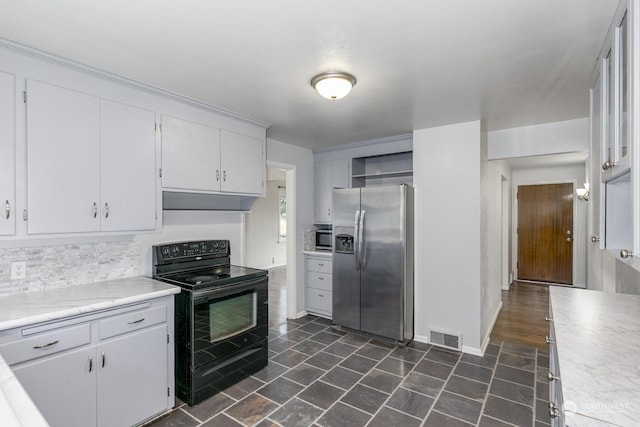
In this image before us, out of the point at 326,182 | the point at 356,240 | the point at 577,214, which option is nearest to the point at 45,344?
the point at 356,240

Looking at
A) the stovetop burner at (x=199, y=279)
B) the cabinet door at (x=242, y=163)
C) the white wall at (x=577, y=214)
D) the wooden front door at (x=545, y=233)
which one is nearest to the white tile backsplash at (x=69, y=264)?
the stovetop burner at (x=199, y=279)

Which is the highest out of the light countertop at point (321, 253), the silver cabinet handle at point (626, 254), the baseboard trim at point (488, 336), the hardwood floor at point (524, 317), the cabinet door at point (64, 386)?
the silver cabinet handle at point (626, 254)

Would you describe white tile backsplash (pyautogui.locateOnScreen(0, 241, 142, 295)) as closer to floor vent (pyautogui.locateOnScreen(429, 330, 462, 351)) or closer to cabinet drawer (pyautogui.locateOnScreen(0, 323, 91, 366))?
cabinet drawer (pyautogui.locateOnScreen(0, 323, 91, 366))

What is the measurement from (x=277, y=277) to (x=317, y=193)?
2.98 metres

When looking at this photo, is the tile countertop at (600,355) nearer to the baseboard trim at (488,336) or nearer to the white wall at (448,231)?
the white wall at (448,231)

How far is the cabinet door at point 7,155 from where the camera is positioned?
5.88ft

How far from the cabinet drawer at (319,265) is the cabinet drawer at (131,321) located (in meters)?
2.35

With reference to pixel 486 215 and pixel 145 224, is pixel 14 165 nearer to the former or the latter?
pixel 145 224

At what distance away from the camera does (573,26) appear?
5.32 ft

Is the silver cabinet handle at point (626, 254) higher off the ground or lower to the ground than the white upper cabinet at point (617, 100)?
lower

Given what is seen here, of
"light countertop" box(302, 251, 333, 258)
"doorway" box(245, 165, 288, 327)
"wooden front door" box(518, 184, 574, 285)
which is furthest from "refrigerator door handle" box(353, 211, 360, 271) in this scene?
"wooden front door" box(518, 184, 574, 285)

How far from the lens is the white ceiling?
149 cm

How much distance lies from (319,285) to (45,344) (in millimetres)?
3074

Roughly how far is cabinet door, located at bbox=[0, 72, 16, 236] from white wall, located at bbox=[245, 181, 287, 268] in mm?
5468
